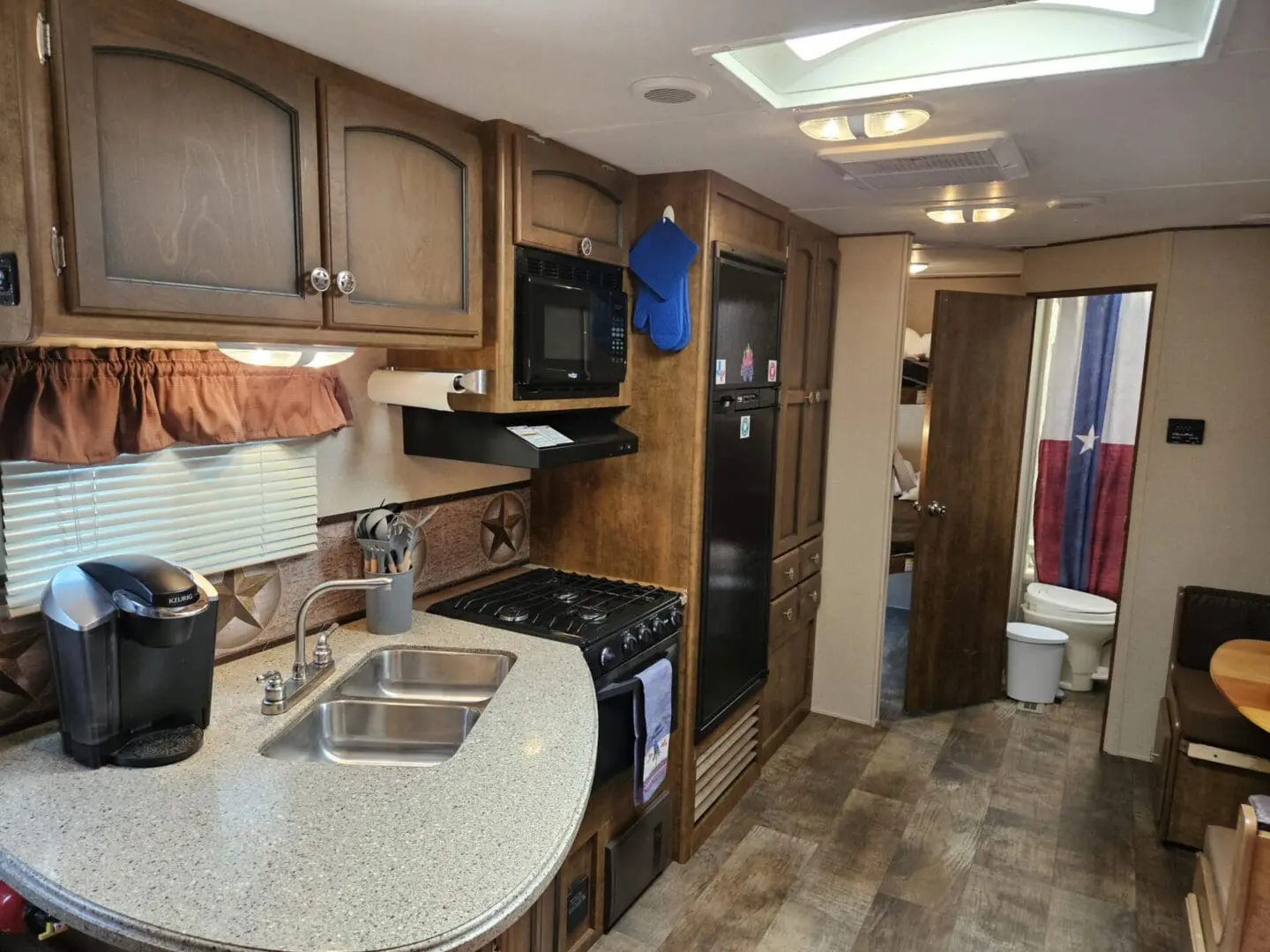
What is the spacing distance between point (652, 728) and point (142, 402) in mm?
1513

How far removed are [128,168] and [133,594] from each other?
0.71 meters

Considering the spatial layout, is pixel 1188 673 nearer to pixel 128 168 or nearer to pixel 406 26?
pixel 406 26

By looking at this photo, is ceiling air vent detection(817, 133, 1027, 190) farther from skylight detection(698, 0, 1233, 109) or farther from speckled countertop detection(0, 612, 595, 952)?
speckled countertop detection(0, 612, 595, 952)

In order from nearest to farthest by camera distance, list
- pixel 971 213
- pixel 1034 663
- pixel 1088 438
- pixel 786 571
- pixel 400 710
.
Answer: pixel 400 710 → pixel 971 213 → pixel 786 571 → pixel 1034 663 → pixel 1088 438

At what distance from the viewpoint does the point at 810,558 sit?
3637 millimetres

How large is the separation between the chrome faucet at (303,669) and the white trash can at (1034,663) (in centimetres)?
338

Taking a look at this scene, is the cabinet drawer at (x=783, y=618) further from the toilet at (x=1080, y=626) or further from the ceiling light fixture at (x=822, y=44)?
the ceiling light fixture at (x=822, y=44)

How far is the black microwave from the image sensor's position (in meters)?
2.12

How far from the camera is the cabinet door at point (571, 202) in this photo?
2.05m

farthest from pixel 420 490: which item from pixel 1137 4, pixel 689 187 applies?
pixel 1137 4

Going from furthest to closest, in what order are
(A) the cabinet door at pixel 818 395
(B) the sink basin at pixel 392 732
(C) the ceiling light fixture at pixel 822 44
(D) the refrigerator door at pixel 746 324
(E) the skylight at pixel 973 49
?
(A) the cabinet door at pixel 818 395
(D) the refrigerator door at pixel 746 324
(B) the sink basin at pixel 392 732
(C) the ceiling light fixture at pixel 822 44
(E) the skylight at pixel 973 49

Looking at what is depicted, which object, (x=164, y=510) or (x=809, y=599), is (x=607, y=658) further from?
(x=809, y=599)

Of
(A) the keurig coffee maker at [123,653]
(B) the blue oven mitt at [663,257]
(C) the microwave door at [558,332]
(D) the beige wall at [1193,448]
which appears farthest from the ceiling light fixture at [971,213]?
(A) the keurig coffee maker at [123,653]

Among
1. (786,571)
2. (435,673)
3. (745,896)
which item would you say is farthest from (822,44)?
(745,896)
